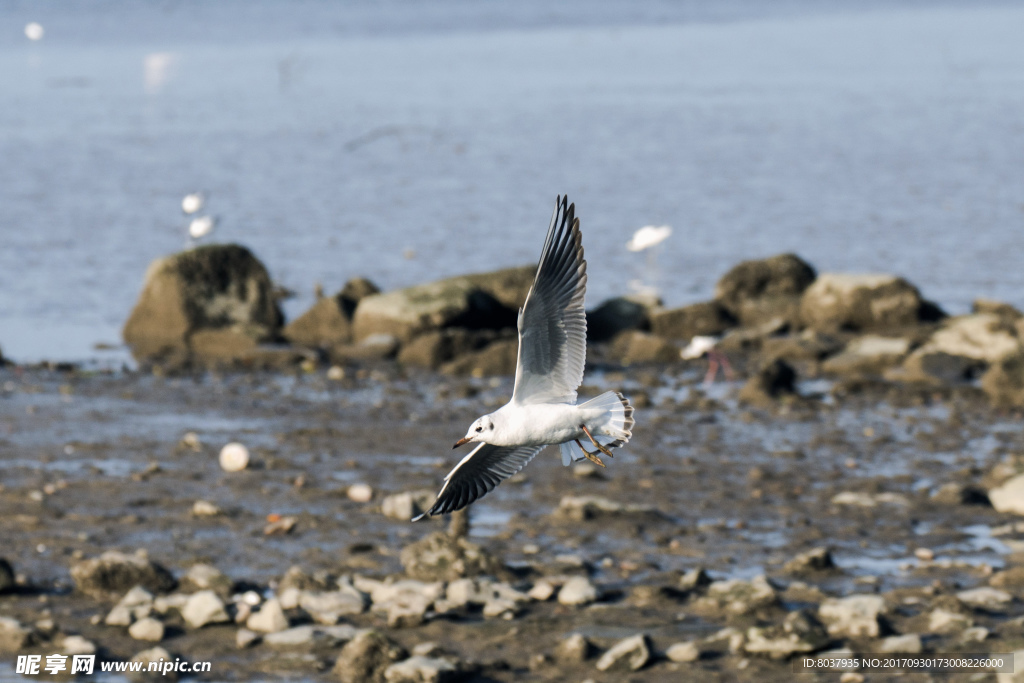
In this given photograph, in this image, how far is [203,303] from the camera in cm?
2534

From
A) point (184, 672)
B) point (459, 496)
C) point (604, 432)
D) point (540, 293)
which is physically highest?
point (540, 293)

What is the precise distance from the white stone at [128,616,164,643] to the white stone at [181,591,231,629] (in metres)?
0.29

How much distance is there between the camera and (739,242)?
34719 mm

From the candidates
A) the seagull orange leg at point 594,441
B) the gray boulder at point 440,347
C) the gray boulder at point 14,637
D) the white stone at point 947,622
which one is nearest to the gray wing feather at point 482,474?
the seagull orange leg at point 594,441

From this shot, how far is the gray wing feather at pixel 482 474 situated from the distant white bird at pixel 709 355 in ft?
40.1

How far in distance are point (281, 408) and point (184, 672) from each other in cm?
840

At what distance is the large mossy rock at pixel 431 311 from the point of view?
24.0 metres

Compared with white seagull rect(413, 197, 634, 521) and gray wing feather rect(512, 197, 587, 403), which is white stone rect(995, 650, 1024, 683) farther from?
gray wing feather rect(512, 197, 587, 403)

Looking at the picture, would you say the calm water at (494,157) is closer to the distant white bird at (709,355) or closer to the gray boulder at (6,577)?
the distant white bird at (709,355)

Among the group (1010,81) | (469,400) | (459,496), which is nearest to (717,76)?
(1010,81)

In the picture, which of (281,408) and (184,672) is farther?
(281,408)

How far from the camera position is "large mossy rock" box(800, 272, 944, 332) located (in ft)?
82.8

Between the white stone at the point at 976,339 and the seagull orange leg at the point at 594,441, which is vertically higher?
the seagull orange leg at the point at 594,441

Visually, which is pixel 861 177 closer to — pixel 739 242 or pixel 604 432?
pixel 739 242
